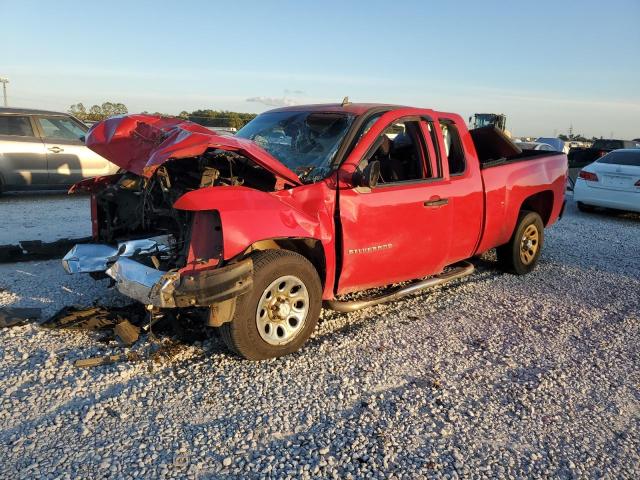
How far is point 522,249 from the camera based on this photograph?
6.47 m

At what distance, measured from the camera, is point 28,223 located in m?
8.30

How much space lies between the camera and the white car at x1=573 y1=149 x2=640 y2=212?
10.8m

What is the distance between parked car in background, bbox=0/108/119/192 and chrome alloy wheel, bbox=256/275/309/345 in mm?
7391

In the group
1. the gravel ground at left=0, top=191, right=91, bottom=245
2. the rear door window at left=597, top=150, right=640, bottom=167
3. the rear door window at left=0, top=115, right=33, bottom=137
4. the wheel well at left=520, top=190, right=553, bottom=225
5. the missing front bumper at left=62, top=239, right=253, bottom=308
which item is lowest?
the gravel ground at left=0, top=191, right=91, bottom=245

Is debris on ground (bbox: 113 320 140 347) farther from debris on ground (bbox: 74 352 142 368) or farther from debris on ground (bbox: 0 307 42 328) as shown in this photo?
debris on ground (bbox: 0 307 42 328)

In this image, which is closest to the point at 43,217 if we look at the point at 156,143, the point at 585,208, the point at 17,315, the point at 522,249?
the point at 17,315

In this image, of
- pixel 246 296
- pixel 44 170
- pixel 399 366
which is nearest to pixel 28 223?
pixel 44 170

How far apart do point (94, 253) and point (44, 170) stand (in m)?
7.05

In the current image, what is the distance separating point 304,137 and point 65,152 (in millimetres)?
7815

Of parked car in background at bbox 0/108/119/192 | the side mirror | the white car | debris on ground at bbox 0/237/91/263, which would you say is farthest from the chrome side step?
parked car in background at bbox 0/108/119/192

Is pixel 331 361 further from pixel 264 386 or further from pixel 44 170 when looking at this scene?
pixel 44 170

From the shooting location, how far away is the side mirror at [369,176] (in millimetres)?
4055

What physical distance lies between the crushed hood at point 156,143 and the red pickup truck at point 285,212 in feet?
0.04

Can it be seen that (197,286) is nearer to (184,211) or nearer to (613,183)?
(184,211)
